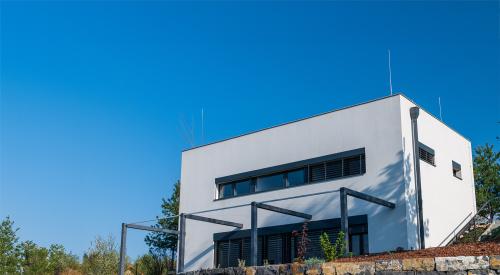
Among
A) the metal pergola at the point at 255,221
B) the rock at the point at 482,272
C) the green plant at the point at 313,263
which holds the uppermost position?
the metal pergola at the point at 255,221

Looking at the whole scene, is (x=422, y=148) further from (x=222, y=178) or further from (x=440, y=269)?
(x=440, y=269)

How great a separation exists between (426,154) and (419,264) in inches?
412

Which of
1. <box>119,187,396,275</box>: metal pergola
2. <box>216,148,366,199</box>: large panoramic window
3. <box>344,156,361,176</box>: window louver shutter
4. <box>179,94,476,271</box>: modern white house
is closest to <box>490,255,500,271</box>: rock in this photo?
<box>119,187,396,275</box>: metal pergola

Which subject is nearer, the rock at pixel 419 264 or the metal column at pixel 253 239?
the rock at pixel 419 264

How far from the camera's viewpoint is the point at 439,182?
22.4m

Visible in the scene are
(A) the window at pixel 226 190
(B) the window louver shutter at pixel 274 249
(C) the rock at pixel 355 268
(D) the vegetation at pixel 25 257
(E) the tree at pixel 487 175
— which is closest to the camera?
(C) the rock at pixel 355 268

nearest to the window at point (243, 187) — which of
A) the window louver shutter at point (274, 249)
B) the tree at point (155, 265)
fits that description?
the window louver shutter at point (274, 249)

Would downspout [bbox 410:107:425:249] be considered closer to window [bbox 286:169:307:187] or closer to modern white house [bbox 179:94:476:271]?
modern white house [bbox 179:94:476:271]

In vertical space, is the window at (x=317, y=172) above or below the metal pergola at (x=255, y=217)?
above

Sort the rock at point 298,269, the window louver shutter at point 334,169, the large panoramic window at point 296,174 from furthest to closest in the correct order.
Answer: the window louver shutter at point 334,169 → the large panoramic window at point 296,174 → the rock at point 298,269

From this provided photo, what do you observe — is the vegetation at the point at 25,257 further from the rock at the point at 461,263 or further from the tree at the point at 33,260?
the rock at the point at 461,263

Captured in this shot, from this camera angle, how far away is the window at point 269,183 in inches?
930

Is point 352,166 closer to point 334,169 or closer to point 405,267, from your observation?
point 334,169

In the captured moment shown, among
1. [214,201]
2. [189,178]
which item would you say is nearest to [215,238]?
[214,201]
